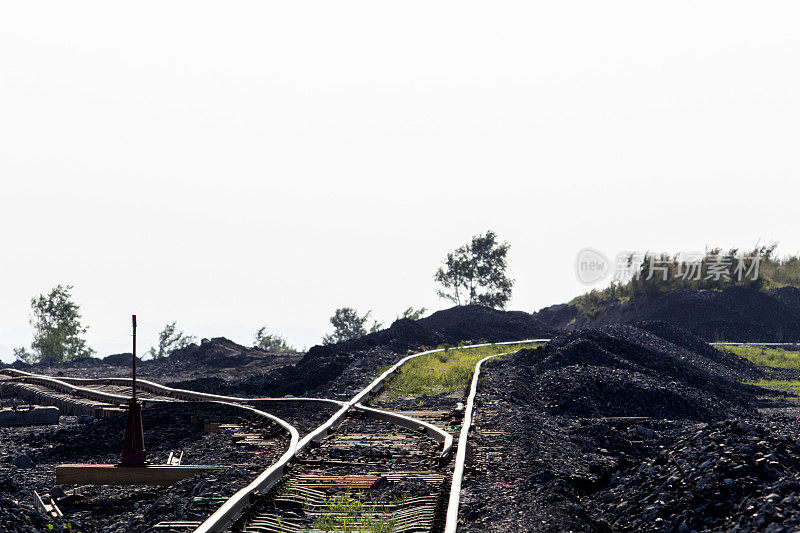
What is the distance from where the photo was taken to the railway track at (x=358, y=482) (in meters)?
6.91

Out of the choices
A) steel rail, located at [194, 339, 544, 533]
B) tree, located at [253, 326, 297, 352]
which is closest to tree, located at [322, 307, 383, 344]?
tree, located at [253, 326, 297, 352]

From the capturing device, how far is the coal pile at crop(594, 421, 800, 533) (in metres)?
6.23

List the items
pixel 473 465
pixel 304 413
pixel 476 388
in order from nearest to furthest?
pixel 473 465 < pixel 304 413 < pixel 476 388

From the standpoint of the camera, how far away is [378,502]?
771cm

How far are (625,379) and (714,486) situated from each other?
35.5ft

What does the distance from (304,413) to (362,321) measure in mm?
47708

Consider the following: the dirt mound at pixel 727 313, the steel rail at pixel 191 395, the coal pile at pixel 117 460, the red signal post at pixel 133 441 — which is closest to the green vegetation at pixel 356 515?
the coal pile at pixel 117 460

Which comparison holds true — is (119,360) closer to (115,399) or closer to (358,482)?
(115,399)

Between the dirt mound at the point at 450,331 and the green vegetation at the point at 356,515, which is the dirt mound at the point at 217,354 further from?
the green vegetation at the point at 356,515

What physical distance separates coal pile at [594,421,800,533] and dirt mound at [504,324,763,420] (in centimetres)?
711

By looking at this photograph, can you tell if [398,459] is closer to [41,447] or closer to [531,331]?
[41,447]

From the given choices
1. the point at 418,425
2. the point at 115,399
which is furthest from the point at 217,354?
the point at 418,425

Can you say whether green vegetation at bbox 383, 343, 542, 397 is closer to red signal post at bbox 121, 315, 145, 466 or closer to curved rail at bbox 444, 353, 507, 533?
curved rail at bbox 444, 353, 507, 533

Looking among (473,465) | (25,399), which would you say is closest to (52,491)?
(473,465)
